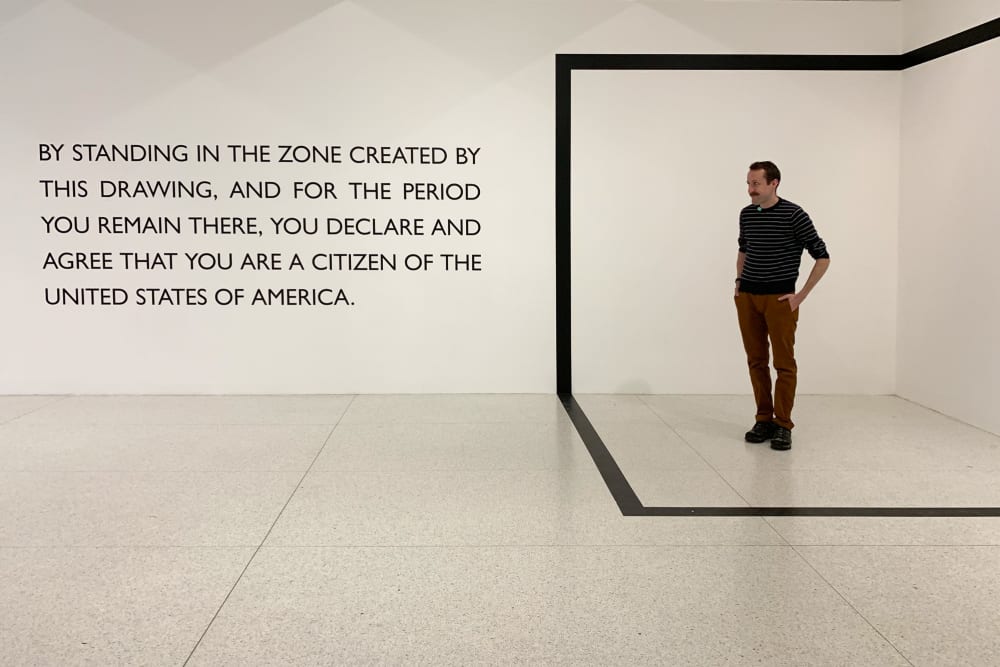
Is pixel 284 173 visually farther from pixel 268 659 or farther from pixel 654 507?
pixel 268 659

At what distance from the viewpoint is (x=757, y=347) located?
215 inches

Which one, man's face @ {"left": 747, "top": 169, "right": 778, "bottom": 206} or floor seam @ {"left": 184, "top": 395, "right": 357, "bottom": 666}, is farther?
man's face @ {"left": 747, "top": 169, "right": 778, "bottom": 206}

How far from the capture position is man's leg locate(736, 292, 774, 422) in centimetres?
543

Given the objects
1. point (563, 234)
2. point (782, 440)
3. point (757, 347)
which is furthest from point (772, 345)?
point (563, 234)

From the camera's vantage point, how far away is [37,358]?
710 centimetres

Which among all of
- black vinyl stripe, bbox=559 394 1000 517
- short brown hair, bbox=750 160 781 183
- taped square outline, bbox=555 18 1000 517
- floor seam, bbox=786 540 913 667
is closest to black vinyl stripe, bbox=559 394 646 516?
black vinyl stripe, bbox=559 394 1000 517

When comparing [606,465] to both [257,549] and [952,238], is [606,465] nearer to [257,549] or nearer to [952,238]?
[257,549]

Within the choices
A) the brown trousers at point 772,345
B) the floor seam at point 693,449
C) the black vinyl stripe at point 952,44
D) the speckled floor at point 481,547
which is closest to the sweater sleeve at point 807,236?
the brown trousers at point 772,345

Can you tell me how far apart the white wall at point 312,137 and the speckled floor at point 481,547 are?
3.96ft

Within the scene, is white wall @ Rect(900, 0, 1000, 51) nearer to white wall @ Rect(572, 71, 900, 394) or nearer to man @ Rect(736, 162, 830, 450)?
white wall @ Rect(572, 71, 900, 394)

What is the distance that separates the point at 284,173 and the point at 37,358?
246 cm

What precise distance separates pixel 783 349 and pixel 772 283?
0.40 m

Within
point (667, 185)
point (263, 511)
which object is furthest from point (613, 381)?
point (263, 511)

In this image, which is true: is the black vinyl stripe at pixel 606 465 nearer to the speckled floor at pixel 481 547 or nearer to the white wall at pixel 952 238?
the speckled floor at pixel 481 547
